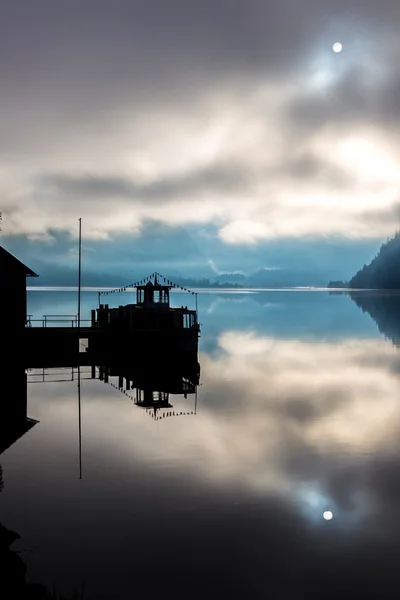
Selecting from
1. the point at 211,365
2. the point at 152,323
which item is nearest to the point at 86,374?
the point at 152,323

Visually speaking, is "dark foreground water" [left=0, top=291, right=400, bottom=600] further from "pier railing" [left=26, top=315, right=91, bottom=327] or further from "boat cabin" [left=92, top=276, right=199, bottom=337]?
"pier railing" [left=26, top=315, right=91, bottom=327]

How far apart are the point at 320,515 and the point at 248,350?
54.0 metres

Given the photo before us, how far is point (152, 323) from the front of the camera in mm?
55594

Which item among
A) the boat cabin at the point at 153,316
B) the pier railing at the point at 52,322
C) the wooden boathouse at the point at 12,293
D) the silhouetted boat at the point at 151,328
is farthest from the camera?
the pier railing at the point at 52,322

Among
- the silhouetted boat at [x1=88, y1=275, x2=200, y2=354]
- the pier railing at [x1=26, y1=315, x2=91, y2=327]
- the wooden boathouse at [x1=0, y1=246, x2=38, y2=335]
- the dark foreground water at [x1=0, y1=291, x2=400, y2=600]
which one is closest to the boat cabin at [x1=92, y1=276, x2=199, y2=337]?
the silhouetted boat at [x1=88, y1=275, x2=200, y2=354]

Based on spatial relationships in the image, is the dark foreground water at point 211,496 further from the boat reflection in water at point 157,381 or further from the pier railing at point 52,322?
the pier railing at point 52,322

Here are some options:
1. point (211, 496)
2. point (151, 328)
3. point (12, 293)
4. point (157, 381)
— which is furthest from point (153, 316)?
point (211, 496)

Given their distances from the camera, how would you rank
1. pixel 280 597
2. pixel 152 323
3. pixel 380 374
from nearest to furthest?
pixel 280 597, pixel 380 374, pixel 152 323

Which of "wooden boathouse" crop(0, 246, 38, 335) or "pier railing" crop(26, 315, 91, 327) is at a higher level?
"wooden boathouse" crop(0, 246, 38, 335)

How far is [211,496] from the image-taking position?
18359 millimetres

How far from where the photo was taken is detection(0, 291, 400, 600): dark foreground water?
519 inches

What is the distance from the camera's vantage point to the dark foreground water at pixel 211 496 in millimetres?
13172

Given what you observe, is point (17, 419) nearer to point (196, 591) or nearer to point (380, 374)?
point (196, 591)

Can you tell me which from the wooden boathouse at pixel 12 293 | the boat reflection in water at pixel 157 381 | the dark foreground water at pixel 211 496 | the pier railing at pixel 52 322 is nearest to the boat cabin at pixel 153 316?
the boat reflection in water at pixel 157 381
